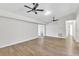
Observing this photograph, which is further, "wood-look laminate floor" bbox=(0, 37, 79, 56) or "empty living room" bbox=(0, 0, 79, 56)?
"empty living room" bbox=(0, 0, 79, 56)

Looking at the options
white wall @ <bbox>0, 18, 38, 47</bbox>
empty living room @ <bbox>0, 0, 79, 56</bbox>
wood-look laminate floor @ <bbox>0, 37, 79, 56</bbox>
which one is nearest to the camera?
wood-look laminate floor @ <bbox>0, 37, 79, 56</bbox>

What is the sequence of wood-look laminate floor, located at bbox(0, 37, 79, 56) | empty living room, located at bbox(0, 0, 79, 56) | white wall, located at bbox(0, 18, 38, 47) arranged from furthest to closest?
white wall, located at bbox(0, 18, 38, 47) → empty living room, located at bbox(0, 0, 79, 56) → wood-look laminate floor, located at bbox(0, 37, 79, 56)

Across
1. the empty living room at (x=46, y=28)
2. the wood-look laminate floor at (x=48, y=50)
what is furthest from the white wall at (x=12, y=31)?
the wood-look laminate floor at (x=48, y=50)

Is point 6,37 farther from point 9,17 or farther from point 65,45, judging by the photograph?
point 65,45

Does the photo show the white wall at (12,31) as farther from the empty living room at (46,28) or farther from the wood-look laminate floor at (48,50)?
the wood-look laminate floor at (48,50)

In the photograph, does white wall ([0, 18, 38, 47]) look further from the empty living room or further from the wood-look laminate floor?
the wood-look laminate floor

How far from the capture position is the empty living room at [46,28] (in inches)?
116

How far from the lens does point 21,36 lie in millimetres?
5156

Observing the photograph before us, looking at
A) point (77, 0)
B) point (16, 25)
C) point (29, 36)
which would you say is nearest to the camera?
point (77, 0)

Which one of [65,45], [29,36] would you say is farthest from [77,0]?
[29,36]

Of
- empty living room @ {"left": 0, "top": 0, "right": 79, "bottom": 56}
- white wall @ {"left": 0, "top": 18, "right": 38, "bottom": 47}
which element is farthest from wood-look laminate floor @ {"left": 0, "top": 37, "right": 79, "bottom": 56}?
white wall @ {"left": 0, "top": 18, "right": 38, "bottom": 47}

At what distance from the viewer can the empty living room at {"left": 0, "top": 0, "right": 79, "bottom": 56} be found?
2941 mm

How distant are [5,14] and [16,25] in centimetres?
98

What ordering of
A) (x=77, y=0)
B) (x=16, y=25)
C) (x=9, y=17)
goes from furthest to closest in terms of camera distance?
(x=16, y=25), (x=9, y=17), (x=77, y=0)
